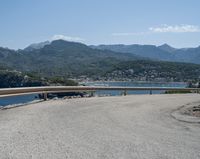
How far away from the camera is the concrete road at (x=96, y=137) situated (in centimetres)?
710

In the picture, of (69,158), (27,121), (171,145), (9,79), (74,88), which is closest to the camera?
(69,158)

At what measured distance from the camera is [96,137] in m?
8.73

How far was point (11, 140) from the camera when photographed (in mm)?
8305

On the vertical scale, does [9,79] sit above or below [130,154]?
below

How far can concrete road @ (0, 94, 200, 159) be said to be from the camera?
7102 millimetres

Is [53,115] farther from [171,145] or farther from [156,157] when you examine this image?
[156,157]

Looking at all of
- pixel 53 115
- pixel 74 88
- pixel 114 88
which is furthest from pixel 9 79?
pixel 53 115

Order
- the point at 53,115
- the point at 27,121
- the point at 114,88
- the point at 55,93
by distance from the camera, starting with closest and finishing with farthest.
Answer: the point at 27,121, the point at 53,115, the point at 55,93, the point at 114,88

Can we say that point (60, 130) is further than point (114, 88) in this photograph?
No

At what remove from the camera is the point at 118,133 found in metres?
9.31

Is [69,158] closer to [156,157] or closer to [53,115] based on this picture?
[156,157]

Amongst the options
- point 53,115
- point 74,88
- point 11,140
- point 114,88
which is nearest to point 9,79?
point 114,88

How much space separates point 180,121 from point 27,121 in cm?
461

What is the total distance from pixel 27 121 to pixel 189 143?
4989 mm
